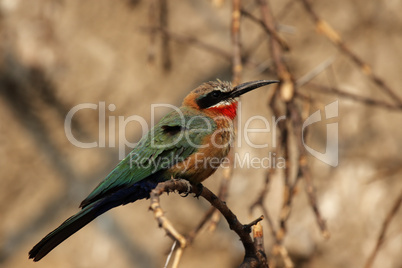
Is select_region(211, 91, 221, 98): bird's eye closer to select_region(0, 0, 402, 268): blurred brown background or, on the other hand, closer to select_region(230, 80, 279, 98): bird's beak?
select_region(230, 80, 279, 98): bird's beak

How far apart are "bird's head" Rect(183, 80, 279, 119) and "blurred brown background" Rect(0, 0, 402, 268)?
1003 mm

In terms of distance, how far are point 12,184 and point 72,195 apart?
49 cm

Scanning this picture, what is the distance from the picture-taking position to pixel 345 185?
4953mm

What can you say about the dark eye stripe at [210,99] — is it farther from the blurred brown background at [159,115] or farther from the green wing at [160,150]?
the blurred brown background at [159,115]

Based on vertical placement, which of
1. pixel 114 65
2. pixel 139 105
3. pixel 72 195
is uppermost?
pixel 114 65

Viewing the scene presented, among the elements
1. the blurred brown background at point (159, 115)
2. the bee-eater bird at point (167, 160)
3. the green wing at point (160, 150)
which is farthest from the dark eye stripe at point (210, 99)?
the blurred brown background at point (159, 115)

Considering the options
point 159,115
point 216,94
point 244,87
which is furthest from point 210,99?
point 159,115

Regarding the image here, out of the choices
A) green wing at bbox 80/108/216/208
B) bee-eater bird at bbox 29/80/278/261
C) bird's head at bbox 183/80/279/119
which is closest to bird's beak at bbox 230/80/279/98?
bird's head at bbox 183/80/279/119

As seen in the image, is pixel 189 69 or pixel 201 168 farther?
pixel 189 69

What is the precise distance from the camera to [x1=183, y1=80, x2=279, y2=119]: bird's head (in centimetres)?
380

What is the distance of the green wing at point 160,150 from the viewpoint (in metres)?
3.12

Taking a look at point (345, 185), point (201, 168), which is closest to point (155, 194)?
point (201, 168)

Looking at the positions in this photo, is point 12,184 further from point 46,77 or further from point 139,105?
point 139,105

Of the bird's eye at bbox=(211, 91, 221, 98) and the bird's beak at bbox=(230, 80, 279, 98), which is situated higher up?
the bird's eye at bbox=(211, 91, 221, 98)
